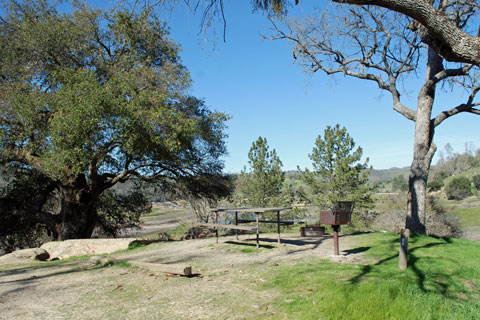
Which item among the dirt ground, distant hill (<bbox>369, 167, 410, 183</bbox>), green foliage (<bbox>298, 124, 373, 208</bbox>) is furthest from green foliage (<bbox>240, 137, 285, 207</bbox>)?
distant hill (<bbox>369, 167, 410, 183</bbox>)

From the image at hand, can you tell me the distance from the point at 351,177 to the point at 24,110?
19410 millimetres

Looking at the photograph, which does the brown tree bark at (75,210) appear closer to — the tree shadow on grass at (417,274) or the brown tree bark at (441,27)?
the tree shadow on grass at (417,274)

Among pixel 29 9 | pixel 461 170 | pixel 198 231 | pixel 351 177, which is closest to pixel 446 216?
pixel 351 177

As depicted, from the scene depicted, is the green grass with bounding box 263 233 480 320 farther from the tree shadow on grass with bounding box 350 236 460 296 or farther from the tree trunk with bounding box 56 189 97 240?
the tree trunk with bounding box 56 189 97 240

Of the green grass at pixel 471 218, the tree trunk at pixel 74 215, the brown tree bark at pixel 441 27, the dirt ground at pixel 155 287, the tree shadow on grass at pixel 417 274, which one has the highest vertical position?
the brown tree bark at pixel 441 27

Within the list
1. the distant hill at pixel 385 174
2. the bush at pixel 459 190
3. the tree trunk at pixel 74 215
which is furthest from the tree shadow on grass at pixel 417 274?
the distant hill at pixel 385 174

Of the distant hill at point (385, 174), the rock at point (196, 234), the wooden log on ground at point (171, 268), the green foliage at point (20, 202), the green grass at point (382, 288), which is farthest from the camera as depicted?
the distant hill at point (385, 174)

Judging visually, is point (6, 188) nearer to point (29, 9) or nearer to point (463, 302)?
point (29, 9)

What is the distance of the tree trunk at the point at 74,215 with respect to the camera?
12461 millimetres

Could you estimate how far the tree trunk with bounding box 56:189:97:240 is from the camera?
12.5 meters

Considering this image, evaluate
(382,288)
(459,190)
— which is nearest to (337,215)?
(382,288)

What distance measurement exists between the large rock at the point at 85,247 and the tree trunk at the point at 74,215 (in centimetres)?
256

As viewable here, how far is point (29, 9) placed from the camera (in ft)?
39.6

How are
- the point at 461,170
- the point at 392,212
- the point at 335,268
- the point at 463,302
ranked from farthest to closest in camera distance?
the point at 461,170 < the point at 392,212 < the point at 335,268 < the point at 463,302
